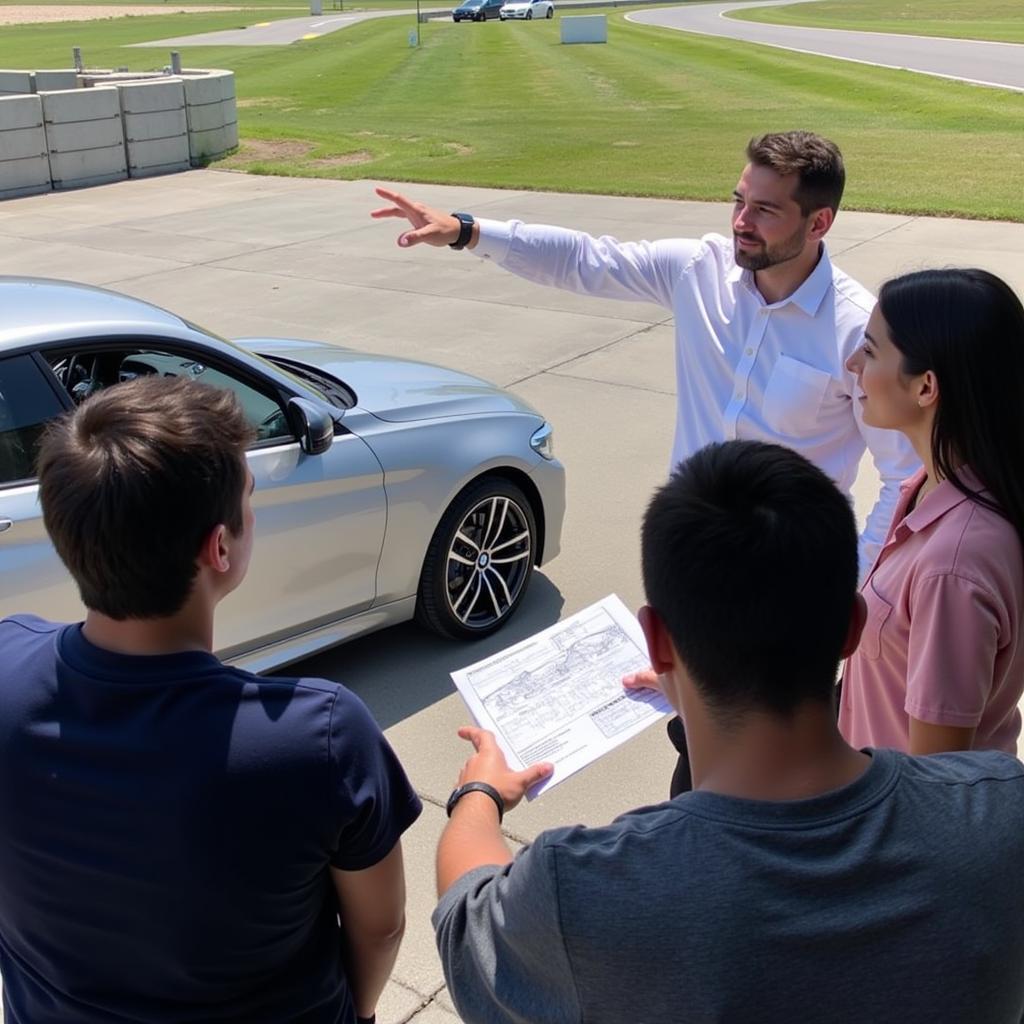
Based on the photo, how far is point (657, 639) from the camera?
145 centimetres

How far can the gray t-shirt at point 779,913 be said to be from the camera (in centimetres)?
121

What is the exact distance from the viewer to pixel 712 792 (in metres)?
1.34

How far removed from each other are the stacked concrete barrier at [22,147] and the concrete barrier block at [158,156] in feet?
5.24

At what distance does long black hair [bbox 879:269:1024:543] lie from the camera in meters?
2.11

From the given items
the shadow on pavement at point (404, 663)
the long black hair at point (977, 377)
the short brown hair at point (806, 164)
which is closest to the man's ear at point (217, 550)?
the long black hair at point (977, 377)

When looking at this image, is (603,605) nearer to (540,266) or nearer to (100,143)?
(540,266)

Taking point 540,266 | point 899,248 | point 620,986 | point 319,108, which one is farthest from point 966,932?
point 319,108

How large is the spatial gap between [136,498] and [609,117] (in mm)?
24300

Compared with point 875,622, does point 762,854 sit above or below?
above

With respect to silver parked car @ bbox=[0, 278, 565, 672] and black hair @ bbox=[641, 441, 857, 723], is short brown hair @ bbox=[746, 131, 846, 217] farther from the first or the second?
black hair @ bbox=[641, 441, 857, 723]

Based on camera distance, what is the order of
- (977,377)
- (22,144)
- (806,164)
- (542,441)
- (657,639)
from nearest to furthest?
(657,639) < (977,377) < (806,164) < (542,441) < (22,144)

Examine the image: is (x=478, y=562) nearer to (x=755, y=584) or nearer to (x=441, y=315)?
(x=755, y=584)

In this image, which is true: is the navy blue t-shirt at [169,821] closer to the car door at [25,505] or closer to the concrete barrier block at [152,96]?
the car door at [25,505]

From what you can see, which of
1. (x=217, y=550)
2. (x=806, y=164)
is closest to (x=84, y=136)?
(x=806, y=164)
